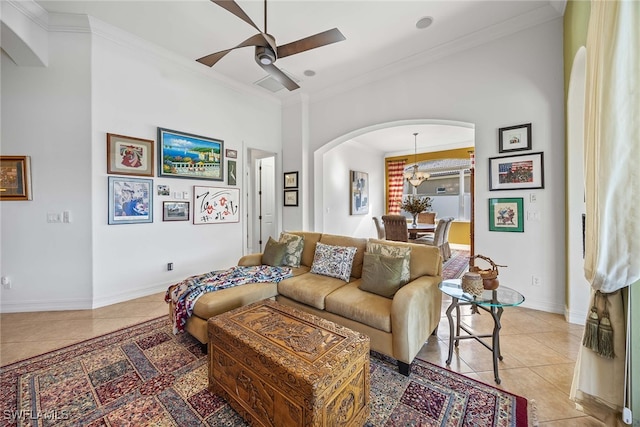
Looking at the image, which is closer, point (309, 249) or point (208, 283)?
point (208, 283)

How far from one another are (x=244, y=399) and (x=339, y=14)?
12.0 ft

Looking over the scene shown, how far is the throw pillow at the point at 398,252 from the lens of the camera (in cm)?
229

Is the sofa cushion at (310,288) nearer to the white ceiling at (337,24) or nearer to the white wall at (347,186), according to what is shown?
the white ceiling at (337,24)

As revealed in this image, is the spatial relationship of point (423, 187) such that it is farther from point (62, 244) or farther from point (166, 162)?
point (62, 244)

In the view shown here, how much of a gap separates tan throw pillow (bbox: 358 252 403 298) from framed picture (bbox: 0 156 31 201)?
3.87 metres

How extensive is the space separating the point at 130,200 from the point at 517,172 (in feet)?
15.7

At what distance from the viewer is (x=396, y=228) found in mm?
4750

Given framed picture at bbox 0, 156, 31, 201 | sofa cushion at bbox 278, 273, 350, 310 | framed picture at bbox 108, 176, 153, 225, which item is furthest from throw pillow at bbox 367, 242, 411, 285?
framed picture at bbox 0, 156, 31, 201

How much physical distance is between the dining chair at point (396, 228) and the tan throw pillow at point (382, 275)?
7.74ft

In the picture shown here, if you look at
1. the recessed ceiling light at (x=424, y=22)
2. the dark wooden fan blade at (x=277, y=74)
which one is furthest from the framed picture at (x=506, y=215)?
the dark wooden fan blade at (x=277, y=74)

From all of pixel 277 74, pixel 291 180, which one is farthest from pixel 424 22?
pixel 291 180

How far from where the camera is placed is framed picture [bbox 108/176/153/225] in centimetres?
324

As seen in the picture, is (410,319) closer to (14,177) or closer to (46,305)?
(46,305)

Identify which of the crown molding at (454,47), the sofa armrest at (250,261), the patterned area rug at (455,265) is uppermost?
the crown molding at (454,47)
